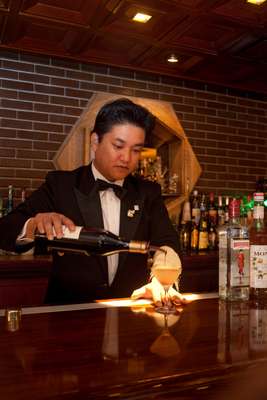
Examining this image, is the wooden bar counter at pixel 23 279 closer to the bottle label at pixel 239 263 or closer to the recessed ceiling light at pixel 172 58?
the bottle label at pixel 239 263

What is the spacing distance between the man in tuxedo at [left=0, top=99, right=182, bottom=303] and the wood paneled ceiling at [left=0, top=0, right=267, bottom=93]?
97 cm

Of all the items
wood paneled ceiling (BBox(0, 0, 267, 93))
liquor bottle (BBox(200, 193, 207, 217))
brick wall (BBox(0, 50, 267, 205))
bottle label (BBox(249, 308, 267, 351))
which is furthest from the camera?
liquor bottle (BBox(200, 193, 207, 217))

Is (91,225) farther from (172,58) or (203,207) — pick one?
(203,207)

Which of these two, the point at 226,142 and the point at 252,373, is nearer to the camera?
the point at 252,373

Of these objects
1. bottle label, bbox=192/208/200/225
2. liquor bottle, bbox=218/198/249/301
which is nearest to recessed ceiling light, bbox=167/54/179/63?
bottle label, bbox=192/208/200/225

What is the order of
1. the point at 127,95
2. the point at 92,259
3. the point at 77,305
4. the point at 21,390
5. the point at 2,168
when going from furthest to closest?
the point at 127,95, the point at 2,168, the point at 92,259, the point at 77,305, the point at 21,390

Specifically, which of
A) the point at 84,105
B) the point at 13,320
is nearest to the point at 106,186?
the point at 13,320

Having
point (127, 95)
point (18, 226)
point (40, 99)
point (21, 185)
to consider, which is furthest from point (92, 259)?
point (127, 95)

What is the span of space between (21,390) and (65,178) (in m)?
1.34

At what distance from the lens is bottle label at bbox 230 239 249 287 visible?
1358 millimetres

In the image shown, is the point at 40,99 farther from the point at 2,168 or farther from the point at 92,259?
the point at 92,259

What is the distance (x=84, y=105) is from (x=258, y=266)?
236 centimetres

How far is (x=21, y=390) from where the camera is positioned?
2.19 feet

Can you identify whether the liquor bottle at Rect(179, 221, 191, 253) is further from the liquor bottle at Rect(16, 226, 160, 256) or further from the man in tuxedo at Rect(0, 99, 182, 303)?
the liquor bottle at Rect(16, 226, 160, 256)
